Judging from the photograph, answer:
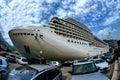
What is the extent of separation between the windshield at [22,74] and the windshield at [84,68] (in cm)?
453

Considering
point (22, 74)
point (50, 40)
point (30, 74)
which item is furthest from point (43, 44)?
point (30, 74)

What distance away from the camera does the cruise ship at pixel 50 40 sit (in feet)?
222

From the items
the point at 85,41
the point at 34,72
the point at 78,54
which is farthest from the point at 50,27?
the point at 34,72

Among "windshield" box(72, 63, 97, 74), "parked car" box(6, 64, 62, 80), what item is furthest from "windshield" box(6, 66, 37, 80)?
"windshield" box(72, 63, 97, 74)

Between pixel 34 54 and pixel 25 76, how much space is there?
61.4 m

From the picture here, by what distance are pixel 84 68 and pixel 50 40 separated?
5567 cm

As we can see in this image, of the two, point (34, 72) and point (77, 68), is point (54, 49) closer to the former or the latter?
point (77, 68)

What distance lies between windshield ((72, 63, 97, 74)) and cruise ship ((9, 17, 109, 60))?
53.9 meters

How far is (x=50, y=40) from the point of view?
6850cm

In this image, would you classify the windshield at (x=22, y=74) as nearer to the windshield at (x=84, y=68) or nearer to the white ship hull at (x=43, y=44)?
the windshield at (x=84, y=68)

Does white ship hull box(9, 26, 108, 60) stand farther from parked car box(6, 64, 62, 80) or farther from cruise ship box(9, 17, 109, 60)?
parked car box(6, 64, 62, 80)

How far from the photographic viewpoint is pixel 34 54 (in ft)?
226

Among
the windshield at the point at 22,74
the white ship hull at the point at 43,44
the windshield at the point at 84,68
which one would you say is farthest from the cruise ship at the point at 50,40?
the windshield at the point at 22,74

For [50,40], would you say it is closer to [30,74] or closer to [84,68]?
[84,68]
